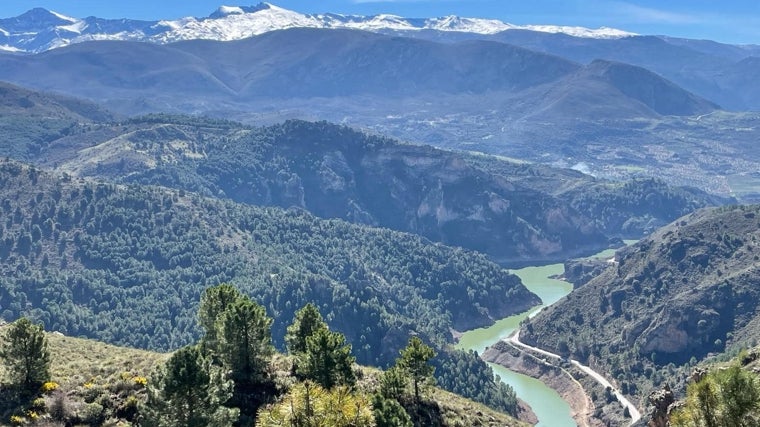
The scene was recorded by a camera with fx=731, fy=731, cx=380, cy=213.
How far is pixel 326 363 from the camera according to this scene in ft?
216

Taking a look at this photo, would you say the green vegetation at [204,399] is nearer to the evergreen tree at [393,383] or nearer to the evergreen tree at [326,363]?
the evergreen tree at [326,363]

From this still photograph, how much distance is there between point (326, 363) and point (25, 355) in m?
24.8

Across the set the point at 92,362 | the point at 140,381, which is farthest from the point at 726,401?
the point at 92,362

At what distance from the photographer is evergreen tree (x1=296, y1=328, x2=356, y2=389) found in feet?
214

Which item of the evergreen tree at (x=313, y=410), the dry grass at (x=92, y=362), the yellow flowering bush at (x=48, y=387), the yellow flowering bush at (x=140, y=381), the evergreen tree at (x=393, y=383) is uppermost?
the evergreen tree at (x=313, y=410)

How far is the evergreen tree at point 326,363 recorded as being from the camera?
65.3 meters

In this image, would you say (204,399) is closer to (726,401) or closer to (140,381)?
(140,381)

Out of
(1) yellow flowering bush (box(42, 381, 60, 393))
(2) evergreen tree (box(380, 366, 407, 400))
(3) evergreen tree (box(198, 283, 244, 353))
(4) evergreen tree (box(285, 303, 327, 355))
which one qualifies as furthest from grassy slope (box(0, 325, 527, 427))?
(3) evergreen tree (box(198, 283, 244, 353))

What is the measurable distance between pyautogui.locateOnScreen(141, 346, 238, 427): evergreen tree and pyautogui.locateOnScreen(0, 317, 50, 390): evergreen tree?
12.3 m

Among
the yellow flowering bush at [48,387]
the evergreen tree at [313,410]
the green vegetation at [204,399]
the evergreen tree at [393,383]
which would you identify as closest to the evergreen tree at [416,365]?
the green vegetation at [204,399]

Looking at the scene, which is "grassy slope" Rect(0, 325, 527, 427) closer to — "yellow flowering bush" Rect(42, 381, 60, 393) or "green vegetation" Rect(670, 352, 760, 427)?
"yellow flowering bush" Rect(42, 381, 60, 393)

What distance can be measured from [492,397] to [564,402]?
815 inches

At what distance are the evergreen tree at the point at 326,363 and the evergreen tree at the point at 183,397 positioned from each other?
501 inches

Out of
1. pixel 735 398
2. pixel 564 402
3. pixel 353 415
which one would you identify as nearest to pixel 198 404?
pixel 353 415
